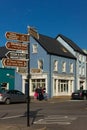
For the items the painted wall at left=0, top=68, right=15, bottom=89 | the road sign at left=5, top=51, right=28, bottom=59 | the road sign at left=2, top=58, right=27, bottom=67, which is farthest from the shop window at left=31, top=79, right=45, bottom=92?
the road sign at left=2, top=58, right=27, bottom=67

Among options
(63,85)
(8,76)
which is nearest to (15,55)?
(8,76)

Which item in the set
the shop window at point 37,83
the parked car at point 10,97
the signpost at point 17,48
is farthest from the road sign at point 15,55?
the shop window at point 37,83

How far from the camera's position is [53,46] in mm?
56094

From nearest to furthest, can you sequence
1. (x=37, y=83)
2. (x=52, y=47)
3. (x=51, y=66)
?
1. (x=51, y=66)
2. (x=37, y=83)
3. (x=52, y=47)

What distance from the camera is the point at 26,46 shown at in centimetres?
1464

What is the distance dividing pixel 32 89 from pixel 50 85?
3.53 metres

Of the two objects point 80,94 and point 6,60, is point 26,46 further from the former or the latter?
point 80,94

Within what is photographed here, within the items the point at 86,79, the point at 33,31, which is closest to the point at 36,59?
the point at 86,79

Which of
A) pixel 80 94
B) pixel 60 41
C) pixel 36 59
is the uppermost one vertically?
pixel 60 41

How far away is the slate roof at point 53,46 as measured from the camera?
5291 cm

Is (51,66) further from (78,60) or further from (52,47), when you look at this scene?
(78,60)

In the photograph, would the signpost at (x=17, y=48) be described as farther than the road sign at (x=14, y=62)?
Yes

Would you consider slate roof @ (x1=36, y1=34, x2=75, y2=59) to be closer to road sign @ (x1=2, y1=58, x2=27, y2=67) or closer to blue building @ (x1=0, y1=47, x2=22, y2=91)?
blue building @ (x1=0, y1=47, x2=22, y2=91)

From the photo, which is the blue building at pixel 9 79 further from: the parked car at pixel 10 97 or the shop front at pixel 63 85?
the parked car at pixel 10 97
